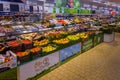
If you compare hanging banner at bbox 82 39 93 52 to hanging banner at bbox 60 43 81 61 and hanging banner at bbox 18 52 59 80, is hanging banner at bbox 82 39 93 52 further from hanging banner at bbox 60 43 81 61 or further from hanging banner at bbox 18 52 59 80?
hanging banner at bbox 18 52 59 80

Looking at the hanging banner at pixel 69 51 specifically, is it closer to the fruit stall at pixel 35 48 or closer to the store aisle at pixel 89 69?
the fruit stall at pixel 35 48

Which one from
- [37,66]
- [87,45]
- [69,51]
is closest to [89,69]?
[69,51]

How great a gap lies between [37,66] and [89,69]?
67.9 inches

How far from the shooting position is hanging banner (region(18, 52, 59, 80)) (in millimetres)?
3662

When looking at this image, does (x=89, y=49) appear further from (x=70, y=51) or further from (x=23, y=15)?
(x=23, y=15)

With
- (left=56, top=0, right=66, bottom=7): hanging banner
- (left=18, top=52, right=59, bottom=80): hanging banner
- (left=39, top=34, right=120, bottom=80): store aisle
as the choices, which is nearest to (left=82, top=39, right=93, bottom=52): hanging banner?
(left=39, top=34, right=120, bottom=80): store aisle

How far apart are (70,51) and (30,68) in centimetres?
209

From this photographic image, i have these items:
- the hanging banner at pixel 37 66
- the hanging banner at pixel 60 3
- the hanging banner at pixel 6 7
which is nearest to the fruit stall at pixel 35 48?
the hanging banner at pixel 37 66

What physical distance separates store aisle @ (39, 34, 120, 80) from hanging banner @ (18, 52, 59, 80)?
9.8 inches

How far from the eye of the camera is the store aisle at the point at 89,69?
4.19 m

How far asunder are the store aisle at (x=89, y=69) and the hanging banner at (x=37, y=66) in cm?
25

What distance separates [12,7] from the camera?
527 cm

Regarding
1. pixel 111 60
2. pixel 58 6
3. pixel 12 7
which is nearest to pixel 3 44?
pixel 12 7

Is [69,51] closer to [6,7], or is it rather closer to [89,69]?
[89,69]
